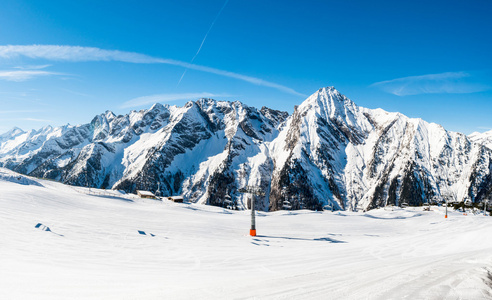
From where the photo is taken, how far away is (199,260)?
14.7 metres

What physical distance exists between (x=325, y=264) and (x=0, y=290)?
40.9 feet

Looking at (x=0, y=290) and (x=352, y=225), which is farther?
(x=352, y=225)

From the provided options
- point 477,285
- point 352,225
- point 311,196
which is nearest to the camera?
point 477,285

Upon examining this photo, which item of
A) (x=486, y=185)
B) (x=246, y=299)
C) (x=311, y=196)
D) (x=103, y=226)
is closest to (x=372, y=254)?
(x=246, y=299)

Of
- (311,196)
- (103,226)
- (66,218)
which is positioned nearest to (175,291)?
(103,226)

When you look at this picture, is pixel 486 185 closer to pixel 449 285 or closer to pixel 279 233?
pixel 279 233

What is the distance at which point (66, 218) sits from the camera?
2195 centimetres

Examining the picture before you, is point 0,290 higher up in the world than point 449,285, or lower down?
lower down

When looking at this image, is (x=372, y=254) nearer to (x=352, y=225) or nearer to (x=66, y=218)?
(x=352, y=225)

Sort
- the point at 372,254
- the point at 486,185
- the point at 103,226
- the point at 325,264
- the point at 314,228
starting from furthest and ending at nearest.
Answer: the point at 486,185 < the point at 314,228 < the point at 103,226 < the point at 372,254 < the point at 325,264

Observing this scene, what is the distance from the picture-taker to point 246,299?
6.95m

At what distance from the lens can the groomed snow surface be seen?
7.76m

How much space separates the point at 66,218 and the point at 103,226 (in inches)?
142

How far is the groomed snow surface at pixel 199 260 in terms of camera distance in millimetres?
7758
